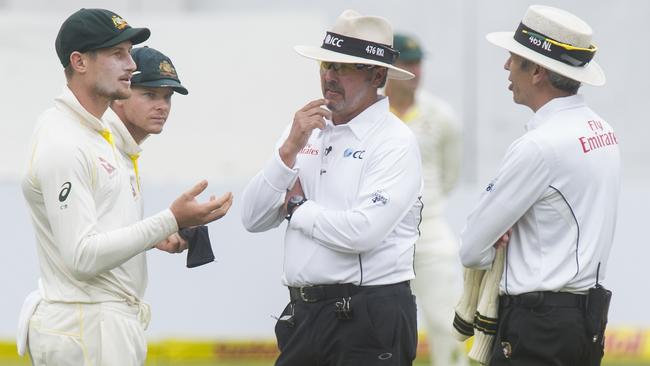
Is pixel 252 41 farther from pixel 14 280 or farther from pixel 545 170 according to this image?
pixel 545 170

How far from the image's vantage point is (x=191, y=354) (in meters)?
9.20

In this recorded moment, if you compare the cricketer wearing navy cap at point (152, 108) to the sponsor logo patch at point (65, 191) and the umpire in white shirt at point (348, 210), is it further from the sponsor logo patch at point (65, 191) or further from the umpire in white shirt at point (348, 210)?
the sponsor logo patch at point (65, 191)

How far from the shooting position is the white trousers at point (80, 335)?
184 inches

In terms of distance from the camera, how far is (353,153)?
5.15 m

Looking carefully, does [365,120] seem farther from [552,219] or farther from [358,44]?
[552,219]

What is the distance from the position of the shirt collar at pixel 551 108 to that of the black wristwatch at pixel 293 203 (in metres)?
0.93

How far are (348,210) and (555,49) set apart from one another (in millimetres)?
1005

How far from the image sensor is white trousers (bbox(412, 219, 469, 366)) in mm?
8047

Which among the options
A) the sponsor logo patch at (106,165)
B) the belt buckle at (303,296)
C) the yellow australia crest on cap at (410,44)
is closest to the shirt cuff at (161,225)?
the sponsor logo patch at (106,165)

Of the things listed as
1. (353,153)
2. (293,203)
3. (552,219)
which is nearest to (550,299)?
(552,219)

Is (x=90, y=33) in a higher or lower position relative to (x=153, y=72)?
higher

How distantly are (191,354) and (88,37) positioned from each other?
4754 mm

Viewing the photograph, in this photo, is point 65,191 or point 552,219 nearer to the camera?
point 65,191

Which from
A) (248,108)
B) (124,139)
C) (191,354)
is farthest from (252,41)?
(124,139)
